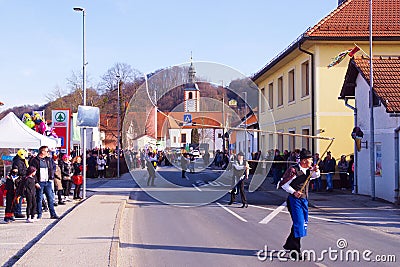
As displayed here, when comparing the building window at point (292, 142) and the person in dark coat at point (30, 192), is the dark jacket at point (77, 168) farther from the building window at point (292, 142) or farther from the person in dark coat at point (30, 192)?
the building window at point (292, 142)

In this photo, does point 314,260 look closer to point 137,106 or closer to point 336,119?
point 137,106

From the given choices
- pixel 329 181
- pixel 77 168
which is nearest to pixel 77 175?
pixel 77 168

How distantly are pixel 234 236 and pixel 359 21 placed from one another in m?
19.4

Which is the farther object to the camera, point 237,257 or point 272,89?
point 272,89

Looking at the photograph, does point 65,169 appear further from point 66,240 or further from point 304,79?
point 304,79

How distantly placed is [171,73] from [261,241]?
4.98m

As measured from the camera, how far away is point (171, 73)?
13.9 metres

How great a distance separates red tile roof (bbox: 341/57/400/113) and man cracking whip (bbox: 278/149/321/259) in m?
10.1

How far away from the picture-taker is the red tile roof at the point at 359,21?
1056 inches

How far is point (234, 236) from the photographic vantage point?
38.7 ft

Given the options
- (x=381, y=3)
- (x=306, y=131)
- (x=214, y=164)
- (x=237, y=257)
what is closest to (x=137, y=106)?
(x=237, y=257)

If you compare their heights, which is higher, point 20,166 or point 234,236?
point 20,166

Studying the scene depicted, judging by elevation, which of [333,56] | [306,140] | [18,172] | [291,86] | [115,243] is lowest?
[115,243]

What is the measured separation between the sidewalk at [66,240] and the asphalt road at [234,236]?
379mm
